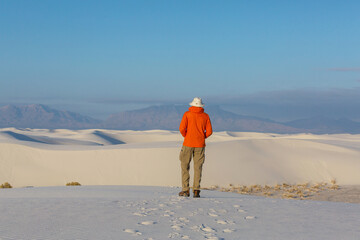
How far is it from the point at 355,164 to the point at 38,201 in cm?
1655

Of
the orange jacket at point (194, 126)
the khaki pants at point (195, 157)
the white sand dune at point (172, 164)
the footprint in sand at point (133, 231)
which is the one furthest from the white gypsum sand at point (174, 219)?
the white sand dune at point (172, 164)

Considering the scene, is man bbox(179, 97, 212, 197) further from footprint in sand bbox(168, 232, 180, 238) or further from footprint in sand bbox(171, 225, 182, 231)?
footprint in sand bbox(168, 232, 180, 238)

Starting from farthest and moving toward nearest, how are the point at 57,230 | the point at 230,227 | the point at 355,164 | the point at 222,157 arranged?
1. the point at 222,157
2. the point at 355,164
3. the point at 230,227
4. the point at 57,230

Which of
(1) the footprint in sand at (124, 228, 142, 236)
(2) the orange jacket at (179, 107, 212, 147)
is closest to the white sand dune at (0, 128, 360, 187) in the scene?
(2) the orange jacket at (179, 107, 212, 147)

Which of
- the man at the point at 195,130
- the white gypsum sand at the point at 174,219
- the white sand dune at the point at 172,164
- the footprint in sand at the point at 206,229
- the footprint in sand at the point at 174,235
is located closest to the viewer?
the footprint in sand at the point at 174,235

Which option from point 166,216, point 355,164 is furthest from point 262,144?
point 166,216

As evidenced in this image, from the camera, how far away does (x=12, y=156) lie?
25844 millimetres

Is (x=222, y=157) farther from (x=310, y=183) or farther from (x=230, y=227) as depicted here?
(x=230, y=227)

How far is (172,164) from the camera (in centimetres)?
2131

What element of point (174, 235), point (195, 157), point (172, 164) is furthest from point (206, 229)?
point (172, 164)

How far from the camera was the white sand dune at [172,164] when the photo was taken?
1939cm

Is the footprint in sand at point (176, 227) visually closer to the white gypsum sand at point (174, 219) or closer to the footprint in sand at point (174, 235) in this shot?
the white gypsum sand at point (174, 219)

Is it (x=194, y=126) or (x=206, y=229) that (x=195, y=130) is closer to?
(x=194, y=126)

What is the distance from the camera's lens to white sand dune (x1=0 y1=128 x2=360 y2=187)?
19.4m
